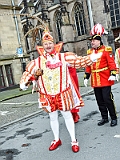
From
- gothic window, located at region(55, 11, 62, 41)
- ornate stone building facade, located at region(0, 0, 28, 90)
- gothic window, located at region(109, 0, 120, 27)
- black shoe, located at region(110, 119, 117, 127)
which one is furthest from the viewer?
gothic window, located at region(55, 11, 62, 41)

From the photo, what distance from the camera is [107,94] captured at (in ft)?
14.4

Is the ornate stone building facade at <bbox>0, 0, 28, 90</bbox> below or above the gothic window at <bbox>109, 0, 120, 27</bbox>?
below

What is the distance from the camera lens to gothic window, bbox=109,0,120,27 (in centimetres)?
2489

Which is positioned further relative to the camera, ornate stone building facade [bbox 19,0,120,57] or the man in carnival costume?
ornate stone building facade [bbox 19,0,120,57]

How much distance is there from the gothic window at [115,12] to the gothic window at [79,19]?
14.7 ft

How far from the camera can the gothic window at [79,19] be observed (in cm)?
2914

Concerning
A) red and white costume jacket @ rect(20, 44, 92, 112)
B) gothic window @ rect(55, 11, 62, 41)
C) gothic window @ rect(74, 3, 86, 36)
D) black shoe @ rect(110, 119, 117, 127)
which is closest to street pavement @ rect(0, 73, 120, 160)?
black shoe @ rect(110, 119, 117, 127)

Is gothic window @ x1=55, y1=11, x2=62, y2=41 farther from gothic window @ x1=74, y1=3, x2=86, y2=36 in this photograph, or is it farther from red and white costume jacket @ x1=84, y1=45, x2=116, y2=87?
red and white costume jacket @ x1=84, y1=45, x2=116, y2=87

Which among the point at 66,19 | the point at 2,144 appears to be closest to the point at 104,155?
the point at 2,144

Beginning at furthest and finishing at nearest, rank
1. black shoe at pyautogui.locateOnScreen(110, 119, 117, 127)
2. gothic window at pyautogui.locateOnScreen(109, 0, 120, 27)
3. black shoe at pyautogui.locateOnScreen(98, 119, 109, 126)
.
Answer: gothic window at pyautogui.locateOnScreen(109, 0, 120, 27) < black shoe at pyautogui.locateOnScreen(98, 119, 109, 126) < black shoe at pyautogui.locateOnScreen(110, 119, 117, 127)

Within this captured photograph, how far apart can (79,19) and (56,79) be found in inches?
1072

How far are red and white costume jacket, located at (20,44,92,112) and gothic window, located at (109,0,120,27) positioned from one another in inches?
916

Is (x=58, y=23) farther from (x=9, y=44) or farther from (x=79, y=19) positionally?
(x=9, y=44)

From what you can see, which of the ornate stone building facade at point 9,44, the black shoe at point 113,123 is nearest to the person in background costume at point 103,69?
the black shoe at point 113,123
